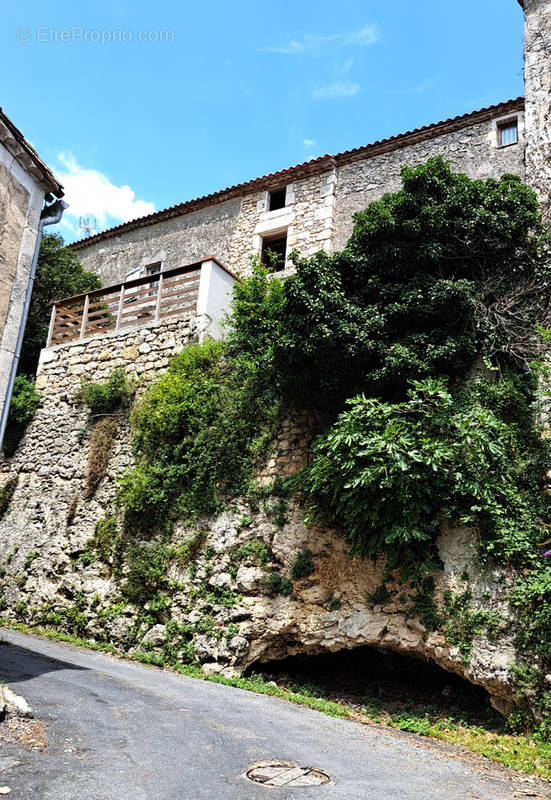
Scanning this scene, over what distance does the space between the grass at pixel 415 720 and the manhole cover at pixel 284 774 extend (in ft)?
8.29

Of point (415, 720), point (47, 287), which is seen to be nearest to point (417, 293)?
point (415, 720)

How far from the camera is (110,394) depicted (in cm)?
1274

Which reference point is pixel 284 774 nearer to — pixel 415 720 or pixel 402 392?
pixel 415 720

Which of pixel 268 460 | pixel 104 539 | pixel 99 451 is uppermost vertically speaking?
pixel 99 451

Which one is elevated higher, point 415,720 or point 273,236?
point 273,236

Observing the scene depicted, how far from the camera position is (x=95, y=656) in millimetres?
9523

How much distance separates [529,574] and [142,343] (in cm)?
891

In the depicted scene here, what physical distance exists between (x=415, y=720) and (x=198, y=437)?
5572 mm

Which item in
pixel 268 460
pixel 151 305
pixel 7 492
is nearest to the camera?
pixel 268 460

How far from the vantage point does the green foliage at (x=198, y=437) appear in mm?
10539

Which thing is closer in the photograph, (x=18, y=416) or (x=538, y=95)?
(x=538, y=95)

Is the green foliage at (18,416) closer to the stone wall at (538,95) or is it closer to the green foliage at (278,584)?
the green foliage at (278,584)

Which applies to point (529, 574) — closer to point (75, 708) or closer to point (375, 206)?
point (75, 708)

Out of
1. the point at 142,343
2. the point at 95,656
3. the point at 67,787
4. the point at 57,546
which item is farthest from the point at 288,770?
the point at 142,343
